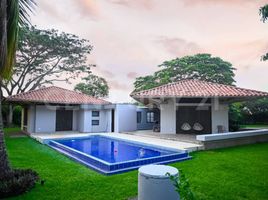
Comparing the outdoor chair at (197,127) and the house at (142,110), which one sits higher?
the house at (142,110)

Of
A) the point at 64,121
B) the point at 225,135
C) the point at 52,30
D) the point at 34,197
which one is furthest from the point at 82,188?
the point at 52,30

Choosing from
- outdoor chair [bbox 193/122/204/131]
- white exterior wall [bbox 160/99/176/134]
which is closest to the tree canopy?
white exterior wall [bbox 160/99/176/134]

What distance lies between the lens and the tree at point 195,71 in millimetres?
35312

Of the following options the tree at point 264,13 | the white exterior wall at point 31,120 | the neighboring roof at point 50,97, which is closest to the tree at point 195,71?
the neighboring roof at point 50,97

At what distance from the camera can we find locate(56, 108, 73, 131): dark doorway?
21344mm

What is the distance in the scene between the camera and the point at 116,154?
42.9 ft

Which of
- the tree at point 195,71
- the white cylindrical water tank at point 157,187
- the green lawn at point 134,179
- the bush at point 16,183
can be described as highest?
the tree at point 195,71

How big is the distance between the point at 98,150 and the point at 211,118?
32.8 ft

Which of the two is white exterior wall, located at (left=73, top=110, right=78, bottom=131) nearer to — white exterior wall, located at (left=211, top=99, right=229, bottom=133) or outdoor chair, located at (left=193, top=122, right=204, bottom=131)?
outdoor chair, located at (left=193, top=122, right=204, bottom=131)

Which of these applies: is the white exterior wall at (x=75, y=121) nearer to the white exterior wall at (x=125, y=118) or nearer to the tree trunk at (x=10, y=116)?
the white exterior wall at (x=125, y=118)

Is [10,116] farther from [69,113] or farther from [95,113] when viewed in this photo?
[95,113]

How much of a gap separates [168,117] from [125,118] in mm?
5226

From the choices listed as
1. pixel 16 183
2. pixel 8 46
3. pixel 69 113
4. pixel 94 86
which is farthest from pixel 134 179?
pixel 94 86

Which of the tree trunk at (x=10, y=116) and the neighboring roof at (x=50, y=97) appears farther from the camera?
the tree trunk at (x=10, y=116)
